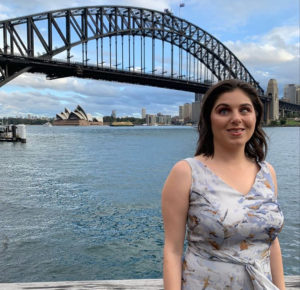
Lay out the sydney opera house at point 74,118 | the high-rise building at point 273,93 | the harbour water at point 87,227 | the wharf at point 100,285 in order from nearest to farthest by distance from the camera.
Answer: the wharf at point 100,285 < the harbour water at point 87,227 < the high-rise building at point 273,93 < the sydney opera house at point 74,118

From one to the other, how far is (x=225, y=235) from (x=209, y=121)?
0.58m

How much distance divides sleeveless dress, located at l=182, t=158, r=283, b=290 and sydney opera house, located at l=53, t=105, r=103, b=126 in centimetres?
16971

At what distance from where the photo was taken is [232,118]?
5.53 ft

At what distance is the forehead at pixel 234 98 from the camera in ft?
5.62

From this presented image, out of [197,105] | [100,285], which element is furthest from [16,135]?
[100,285]

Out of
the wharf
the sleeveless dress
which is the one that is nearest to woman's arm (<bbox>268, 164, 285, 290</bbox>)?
the sleeveless dress

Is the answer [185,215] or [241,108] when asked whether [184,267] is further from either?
[241,108]

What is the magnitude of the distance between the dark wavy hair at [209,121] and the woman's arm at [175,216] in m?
0.23

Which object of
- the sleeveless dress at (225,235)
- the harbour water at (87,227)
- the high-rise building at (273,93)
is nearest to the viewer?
the sleeveless dress at (225,235)

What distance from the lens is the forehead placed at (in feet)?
5.62

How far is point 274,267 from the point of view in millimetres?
1774

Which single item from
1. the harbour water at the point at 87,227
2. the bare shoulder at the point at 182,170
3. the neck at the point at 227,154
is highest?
the neck at the point at 227,154

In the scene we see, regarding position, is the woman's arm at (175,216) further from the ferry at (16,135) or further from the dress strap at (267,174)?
the ferry at (16,135)

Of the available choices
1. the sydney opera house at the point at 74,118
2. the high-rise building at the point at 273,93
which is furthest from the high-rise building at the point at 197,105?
the sydney opera house at the point at 74,118
